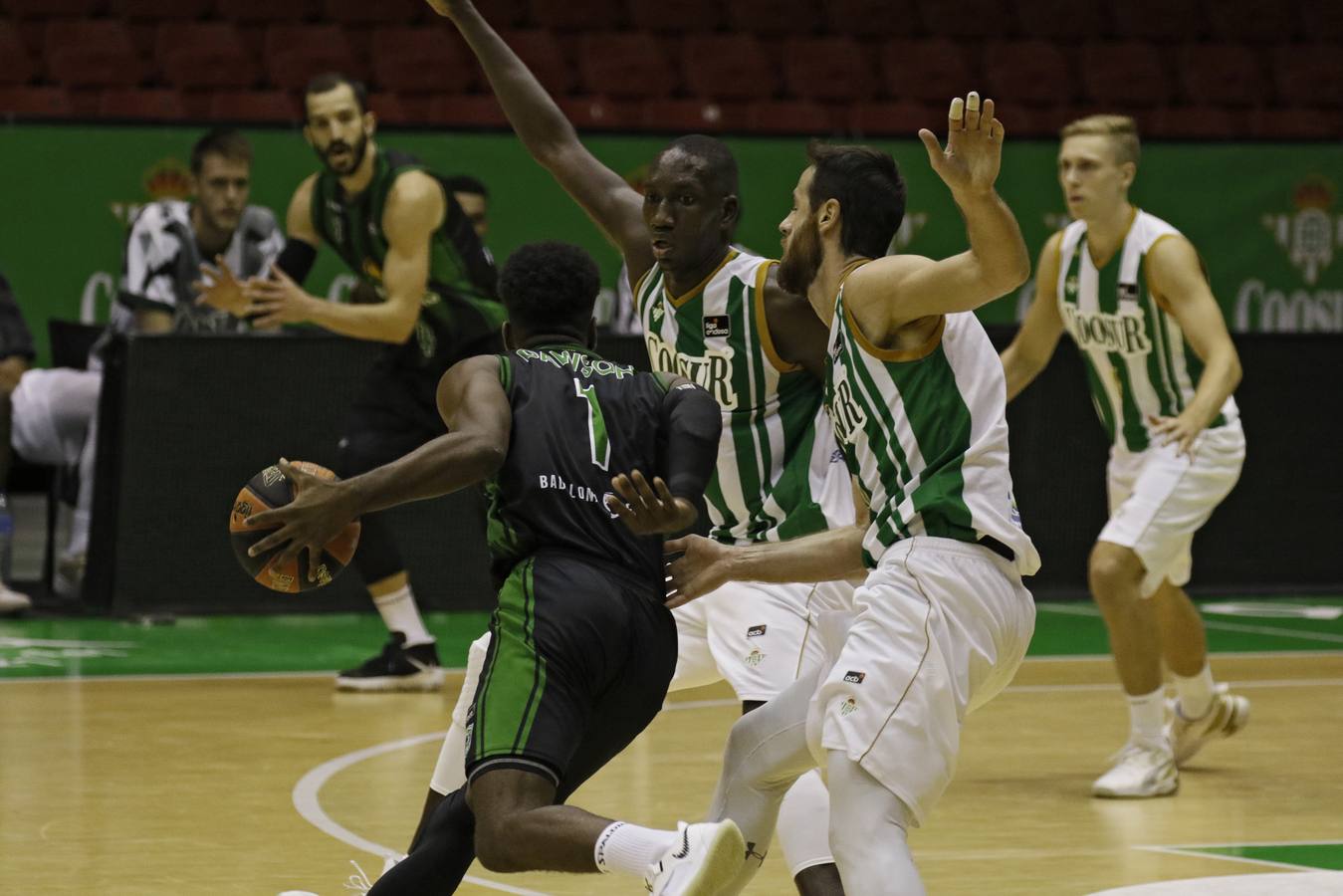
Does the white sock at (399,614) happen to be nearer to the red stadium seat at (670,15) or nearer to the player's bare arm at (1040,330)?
the player's bare arm at (1040,330)

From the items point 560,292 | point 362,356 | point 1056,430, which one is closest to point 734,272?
point 560,292

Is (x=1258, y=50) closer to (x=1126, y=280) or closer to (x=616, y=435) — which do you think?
(x=1126, y=280)

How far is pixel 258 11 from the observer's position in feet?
52.5

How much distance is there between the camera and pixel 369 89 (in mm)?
15656

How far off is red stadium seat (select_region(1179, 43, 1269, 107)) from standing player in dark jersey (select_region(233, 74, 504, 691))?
9.55 meters

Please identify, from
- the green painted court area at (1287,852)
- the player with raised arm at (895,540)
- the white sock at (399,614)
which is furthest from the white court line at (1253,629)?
the player with raised arm at (895,540)

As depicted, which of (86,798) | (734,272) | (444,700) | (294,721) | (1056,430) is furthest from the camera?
(1056,430)

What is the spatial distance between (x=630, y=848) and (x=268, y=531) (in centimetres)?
99

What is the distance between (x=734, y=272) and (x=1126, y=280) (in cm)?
271

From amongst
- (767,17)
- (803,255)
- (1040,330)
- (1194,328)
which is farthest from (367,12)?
(803,255)

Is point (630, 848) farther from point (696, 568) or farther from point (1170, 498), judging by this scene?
point (1170, 498)

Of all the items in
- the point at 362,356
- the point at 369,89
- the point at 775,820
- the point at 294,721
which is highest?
the point at 369,89

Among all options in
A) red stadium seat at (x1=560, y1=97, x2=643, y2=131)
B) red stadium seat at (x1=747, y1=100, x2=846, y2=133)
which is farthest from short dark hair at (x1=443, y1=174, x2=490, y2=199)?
red stadium seat at (x1=747, y1=100, x2=846, y2=133)

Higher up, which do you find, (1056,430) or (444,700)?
(1056,430)
